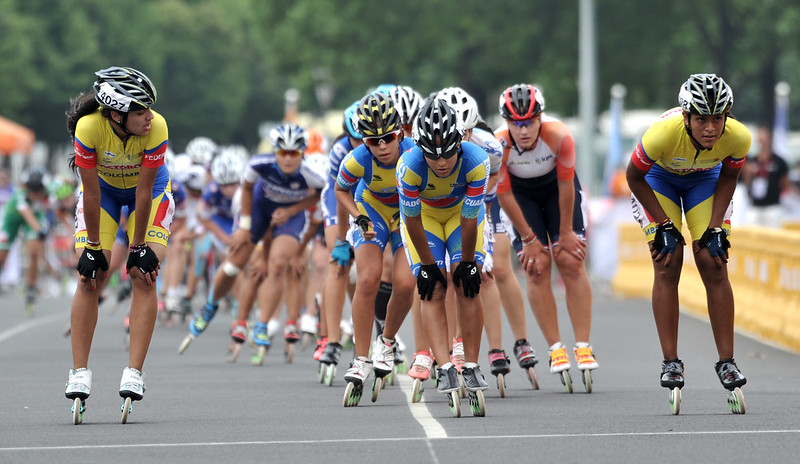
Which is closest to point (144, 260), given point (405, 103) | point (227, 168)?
point (405, 103)

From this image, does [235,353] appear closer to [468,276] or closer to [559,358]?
[559,358]

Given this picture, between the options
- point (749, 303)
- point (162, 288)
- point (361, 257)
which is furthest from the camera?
point (162, 288)

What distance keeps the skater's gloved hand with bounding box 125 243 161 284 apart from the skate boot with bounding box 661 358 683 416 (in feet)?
9.97

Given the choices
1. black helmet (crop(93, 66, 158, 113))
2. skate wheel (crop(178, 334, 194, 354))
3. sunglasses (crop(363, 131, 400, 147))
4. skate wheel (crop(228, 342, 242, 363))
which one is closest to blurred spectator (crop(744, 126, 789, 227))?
skate wheel (crop(228, 342, 242, 363))

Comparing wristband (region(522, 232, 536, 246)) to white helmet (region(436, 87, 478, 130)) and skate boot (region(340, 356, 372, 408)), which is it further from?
skate boot (region(340, 356, 372, 408))

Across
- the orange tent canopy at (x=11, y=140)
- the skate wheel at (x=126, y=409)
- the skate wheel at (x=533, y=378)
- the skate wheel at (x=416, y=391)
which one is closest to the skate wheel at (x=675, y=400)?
A: the skate wheel at (x=416, y=391)

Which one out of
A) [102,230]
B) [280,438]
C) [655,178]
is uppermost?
[655,178]

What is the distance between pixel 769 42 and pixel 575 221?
33.3 metres

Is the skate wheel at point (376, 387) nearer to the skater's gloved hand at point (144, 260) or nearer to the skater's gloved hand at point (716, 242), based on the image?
the skater's gloved hand at point (144, 260)

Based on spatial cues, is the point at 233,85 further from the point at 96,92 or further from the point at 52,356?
the point at 96,92

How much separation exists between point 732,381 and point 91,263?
3.78m

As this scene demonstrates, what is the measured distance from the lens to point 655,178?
10227mm

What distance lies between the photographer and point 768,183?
24672mm

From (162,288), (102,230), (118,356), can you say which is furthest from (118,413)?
(162,288)
